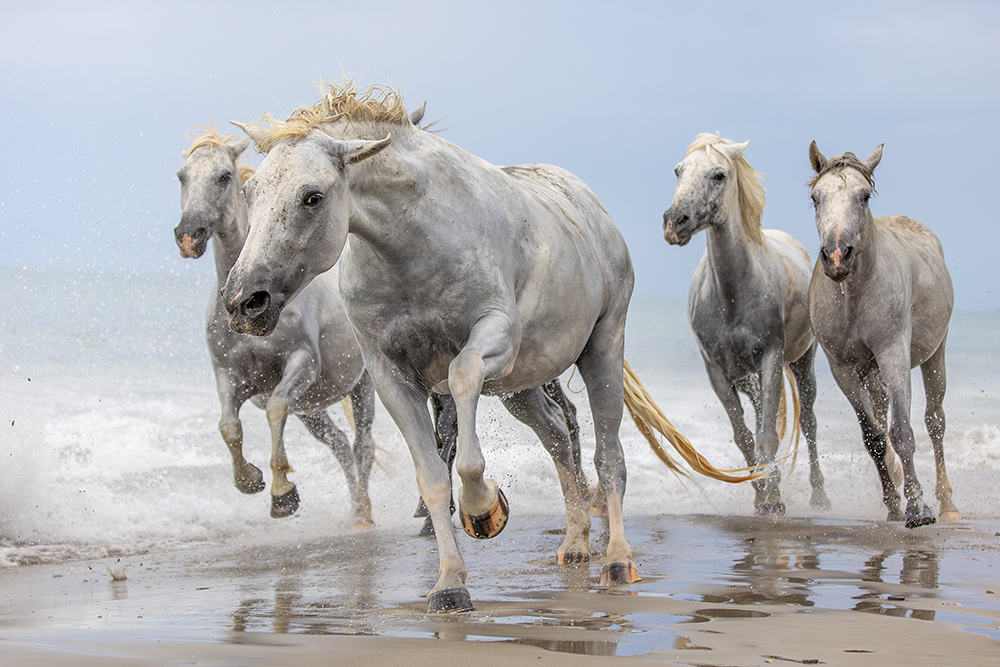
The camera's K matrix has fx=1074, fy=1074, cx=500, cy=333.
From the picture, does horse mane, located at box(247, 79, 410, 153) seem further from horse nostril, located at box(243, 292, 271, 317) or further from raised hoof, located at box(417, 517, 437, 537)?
Result: raised hoof, located at box(417, 517, 437, 537)

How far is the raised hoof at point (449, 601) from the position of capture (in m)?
3.95

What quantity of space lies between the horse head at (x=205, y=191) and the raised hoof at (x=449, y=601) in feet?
11.2

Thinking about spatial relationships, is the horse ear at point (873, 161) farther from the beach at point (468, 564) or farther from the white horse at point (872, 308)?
the beach at point (468, 564)

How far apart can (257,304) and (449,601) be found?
1293mm

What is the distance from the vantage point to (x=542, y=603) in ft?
13.5

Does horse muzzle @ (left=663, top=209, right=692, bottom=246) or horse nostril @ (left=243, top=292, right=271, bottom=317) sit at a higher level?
horse muzzle @ (left=663, top=209, right=692, bottom=246)

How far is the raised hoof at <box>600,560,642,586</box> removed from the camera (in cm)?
478

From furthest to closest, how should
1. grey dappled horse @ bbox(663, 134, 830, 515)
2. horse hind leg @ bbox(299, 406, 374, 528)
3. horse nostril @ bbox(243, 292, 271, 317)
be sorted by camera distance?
horse hind leg @ bbox(299, 406, 374, 528), grey dappled horse @ bbox(663, 134, 830, 515), horse nostril @ bbox(243, 292, 271, 317)

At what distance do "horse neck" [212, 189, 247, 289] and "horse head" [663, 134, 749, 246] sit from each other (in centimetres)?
295

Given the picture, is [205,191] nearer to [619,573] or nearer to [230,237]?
[230,237]

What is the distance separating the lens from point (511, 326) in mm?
4340

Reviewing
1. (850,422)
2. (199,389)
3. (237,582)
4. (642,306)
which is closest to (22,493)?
(237,582)

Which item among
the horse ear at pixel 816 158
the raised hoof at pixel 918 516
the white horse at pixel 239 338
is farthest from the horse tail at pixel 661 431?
the white horse at pixel 239 338

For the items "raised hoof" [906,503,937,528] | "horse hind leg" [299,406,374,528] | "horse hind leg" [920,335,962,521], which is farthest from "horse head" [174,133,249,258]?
"horse hind leg" [920,335,962,521]
